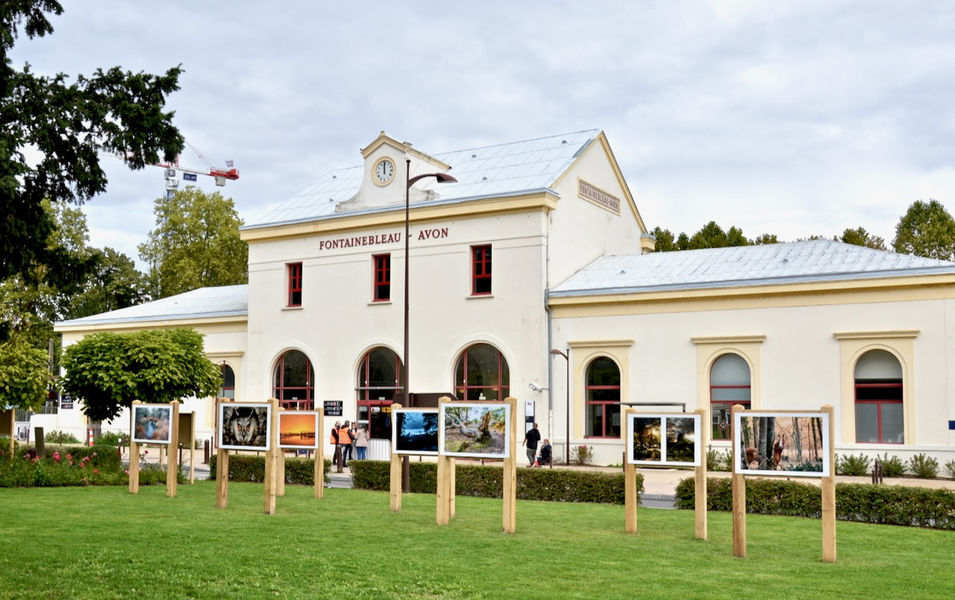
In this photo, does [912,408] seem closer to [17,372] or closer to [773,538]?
[773,538]

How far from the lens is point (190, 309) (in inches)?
1860

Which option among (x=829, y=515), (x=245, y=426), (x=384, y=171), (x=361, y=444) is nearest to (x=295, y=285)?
(x=384, y=171)

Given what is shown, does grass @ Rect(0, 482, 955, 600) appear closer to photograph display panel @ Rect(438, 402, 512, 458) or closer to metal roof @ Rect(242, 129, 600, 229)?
photograph display panel @ Rect(438, 402, 512, 458)

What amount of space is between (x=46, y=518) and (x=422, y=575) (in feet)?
24.6

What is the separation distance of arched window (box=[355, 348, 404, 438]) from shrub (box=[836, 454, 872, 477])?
53.0ft

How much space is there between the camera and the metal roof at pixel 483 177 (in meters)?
37.6

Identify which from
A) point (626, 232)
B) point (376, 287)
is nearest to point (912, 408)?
point (626, 232)

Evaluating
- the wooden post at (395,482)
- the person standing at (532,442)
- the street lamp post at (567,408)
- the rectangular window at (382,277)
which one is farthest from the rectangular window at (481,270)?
the wooden post at (395,482)

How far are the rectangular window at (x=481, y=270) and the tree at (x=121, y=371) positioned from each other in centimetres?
1103

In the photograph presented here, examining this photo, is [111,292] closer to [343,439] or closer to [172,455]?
[343,439]

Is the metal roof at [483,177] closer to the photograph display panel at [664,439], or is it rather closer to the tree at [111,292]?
the photograph display panel at [664,439]

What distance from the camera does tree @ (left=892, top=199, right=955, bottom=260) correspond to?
5594cm

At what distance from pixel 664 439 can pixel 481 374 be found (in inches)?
849

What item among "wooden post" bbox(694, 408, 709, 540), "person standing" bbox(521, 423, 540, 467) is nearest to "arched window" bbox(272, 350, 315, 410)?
"person standing" bbox(521, 423, 540, 467)
